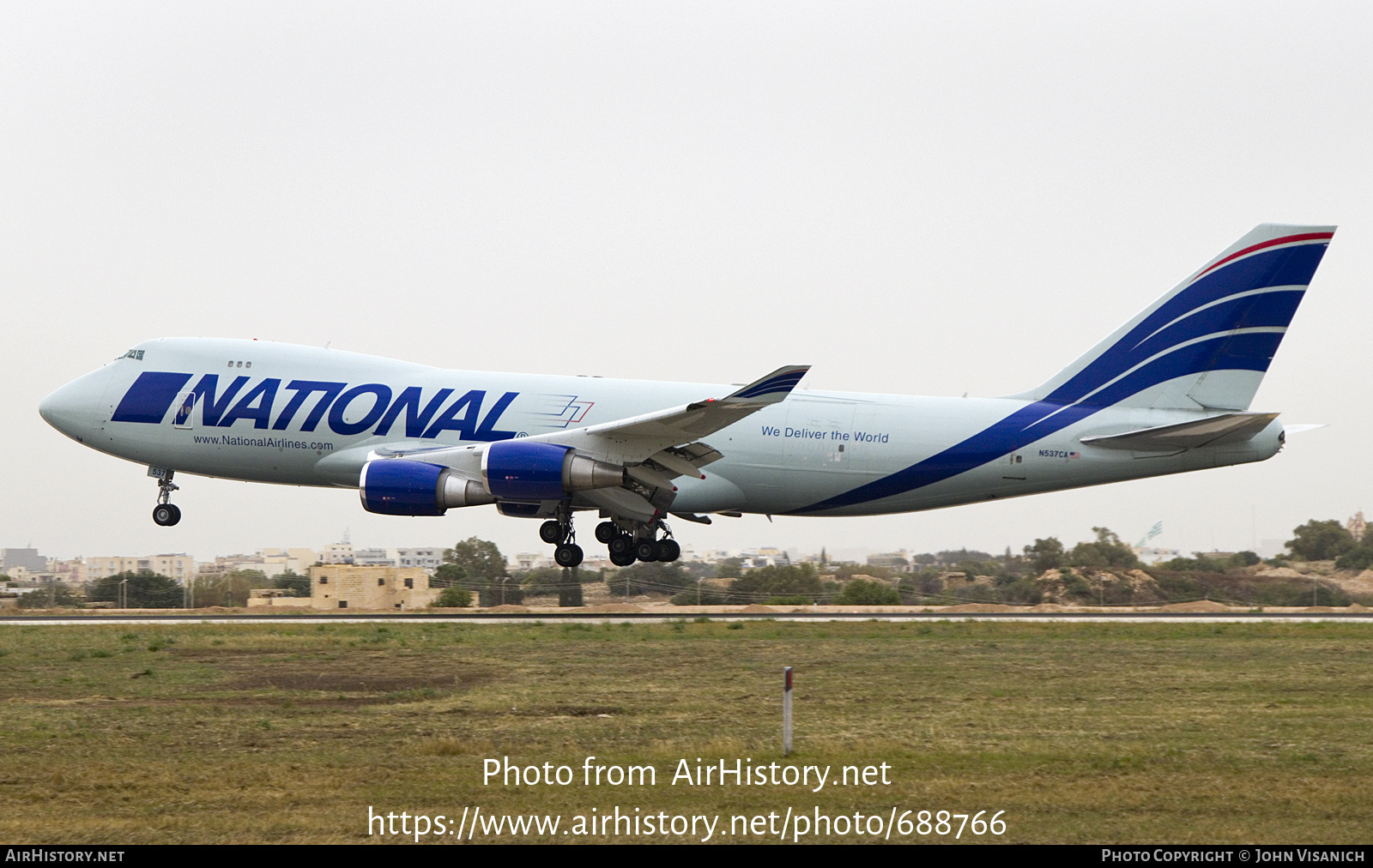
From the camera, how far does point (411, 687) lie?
59.1 ft

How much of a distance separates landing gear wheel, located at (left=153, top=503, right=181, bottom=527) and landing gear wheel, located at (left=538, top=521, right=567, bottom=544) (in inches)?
399

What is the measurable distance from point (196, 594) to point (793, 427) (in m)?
24.5

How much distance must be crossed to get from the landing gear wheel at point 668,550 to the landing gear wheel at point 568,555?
2.01m

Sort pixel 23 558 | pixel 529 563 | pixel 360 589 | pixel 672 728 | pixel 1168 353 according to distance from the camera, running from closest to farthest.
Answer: pixel 672 728 → pixel 1168 353 → pixel 360 589 → pixel 529 563 → pixel 23 558

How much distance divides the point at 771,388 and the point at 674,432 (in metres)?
3.01

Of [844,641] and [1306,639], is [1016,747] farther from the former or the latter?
[1306,639]

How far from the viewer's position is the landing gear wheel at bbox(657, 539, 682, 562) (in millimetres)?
31578

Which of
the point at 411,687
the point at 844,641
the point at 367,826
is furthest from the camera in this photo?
the point at 844,641

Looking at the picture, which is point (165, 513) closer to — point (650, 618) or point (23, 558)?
point (650, 618)

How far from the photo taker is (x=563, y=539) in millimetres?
30781

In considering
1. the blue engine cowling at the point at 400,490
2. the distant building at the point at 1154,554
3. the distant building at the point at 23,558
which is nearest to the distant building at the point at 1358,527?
the distant building at the point at 1154,554

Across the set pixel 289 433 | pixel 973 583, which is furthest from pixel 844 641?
pixel 973 583

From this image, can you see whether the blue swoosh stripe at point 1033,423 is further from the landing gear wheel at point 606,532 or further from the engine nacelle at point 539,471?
the engine nacelle at point 539,471

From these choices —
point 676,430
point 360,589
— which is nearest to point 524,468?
point 676,430
